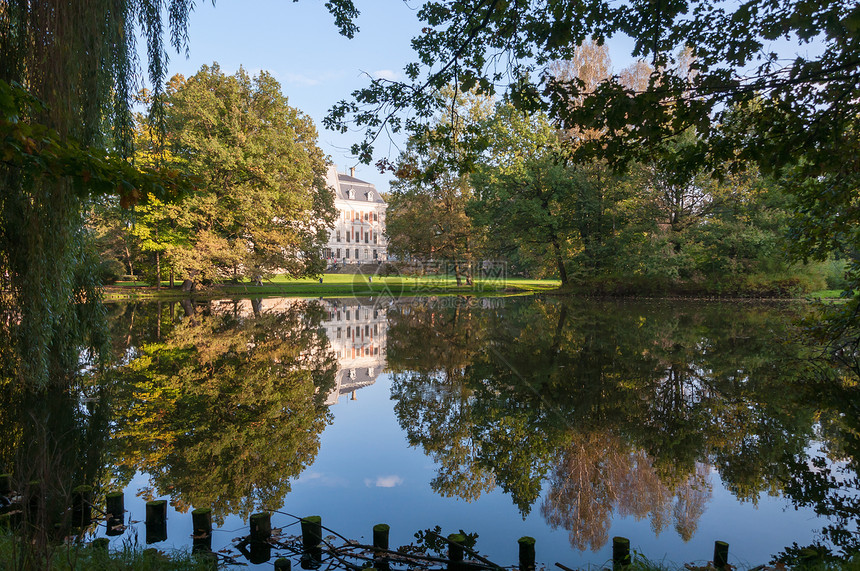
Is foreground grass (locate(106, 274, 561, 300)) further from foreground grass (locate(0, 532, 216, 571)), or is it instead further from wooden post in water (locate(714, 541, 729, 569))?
wooden post in water (locate(714, 541, 729, 569))

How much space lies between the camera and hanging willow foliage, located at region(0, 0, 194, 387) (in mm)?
5477

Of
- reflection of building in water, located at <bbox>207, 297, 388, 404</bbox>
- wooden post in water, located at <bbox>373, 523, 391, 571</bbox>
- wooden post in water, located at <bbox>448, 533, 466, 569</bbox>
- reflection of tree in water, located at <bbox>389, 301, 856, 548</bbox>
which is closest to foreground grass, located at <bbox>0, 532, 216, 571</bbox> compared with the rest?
wooden post in water, located at <bbox>373, 523, 391, 571</bbox>

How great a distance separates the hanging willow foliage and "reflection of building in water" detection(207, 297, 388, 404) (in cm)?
426

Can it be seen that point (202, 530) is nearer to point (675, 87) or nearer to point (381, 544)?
point (381, 544)

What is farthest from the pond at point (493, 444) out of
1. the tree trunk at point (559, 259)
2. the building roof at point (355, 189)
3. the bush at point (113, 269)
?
the building roof at point (355, 189)

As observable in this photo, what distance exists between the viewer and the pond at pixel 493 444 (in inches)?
179

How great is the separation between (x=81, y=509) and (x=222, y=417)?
127 inches

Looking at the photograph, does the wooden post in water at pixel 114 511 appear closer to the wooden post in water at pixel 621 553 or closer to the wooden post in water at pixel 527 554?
the wooden post in water at pixel 527 554

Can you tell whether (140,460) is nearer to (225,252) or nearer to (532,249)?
(225,252)

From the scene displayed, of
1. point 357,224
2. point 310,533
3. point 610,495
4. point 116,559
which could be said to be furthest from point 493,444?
point 357,224

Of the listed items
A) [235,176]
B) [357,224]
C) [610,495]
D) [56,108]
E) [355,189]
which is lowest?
[610,495]

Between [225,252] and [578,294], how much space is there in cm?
2193

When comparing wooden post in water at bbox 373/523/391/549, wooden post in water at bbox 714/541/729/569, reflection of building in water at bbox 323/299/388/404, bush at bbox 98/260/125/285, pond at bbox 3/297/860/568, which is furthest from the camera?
bush at bbox 98/260/125/285

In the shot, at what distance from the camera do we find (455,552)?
3707mm
